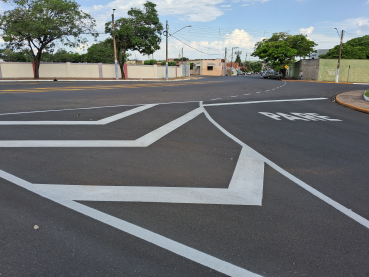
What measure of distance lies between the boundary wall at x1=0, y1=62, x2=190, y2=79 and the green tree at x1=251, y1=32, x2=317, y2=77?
1817 centimetres

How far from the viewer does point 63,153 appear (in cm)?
580

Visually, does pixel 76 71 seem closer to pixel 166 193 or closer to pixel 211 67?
pixel 166 193

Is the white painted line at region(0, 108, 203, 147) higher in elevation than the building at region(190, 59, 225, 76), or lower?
lower

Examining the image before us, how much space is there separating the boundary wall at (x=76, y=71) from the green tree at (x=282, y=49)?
715 inches

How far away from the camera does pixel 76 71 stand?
4306 centimetres

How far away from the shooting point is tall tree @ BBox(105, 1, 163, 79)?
41094 millimetres

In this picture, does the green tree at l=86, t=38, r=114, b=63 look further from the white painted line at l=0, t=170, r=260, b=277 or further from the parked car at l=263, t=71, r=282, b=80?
the white painted line at l=0, t=170, r=260, b=277

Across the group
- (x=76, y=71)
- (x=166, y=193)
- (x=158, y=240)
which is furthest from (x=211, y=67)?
(x=158, y=240)

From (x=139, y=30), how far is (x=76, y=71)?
11068 mm

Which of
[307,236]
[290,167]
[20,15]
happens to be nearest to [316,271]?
[307,236]

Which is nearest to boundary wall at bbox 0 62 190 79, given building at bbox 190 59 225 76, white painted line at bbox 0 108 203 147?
white painted line at bbox 0 108 203 147

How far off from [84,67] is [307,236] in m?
44.6

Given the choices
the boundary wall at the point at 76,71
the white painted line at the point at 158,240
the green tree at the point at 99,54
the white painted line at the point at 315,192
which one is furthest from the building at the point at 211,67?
the white painted line at the point at 158,240

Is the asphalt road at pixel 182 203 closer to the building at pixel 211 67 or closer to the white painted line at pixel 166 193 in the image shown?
the white painted line at pixel 166 193
